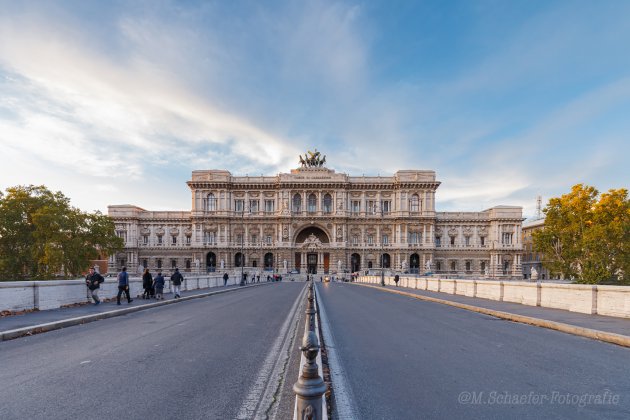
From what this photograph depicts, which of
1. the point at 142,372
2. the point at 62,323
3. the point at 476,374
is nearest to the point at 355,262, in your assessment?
the point at 62,323

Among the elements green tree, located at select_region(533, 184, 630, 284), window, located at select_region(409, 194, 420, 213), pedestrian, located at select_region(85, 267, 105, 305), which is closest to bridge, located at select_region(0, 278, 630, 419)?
pedestrian, located at select_region(85, 267, 105, 305)

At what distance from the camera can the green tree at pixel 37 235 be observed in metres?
41.0

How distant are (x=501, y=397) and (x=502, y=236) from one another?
79.0 m

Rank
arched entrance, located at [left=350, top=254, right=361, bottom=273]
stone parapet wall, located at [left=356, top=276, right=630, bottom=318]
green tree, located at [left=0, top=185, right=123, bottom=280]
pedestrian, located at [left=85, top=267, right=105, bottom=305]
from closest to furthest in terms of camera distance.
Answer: stone parapet wall, located at [left=356, top=276, right=630, bottom=318] < pedestrian, located at [left=85, top=267, right=105, bottom=305] < green tree, located at [left=0, top=185, right=123, bottom=280] < arched entrance, located at [left=350, top=254, right=361, bottom=273]

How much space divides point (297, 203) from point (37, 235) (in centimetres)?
4431

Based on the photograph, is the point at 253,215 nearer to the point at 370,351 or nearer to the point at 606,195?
the point at 606,195

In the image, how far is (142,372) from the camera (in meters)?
6.47

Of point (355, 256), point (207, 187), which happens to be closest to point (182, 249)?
point (207, 187)

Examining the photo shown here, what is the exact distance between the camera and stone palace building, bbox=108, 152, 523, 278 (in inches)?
2889

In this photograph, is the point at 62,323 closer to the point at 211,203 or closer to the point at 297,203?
the point at 297,203

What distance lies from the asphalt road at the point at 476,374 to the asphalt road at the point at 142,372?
57.9 inches

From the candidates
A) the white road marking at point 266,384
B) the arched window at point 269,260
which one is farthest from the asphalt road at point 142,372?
the arched window at point 269,260

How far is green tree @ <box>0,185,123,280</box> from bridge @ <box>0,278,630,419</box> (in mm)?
34912

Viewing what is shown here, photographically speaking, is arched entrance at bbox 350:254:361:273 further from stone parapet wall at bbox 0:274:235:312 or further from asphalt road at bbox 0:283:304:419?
asphalt road at bbox 0:283:304:419
